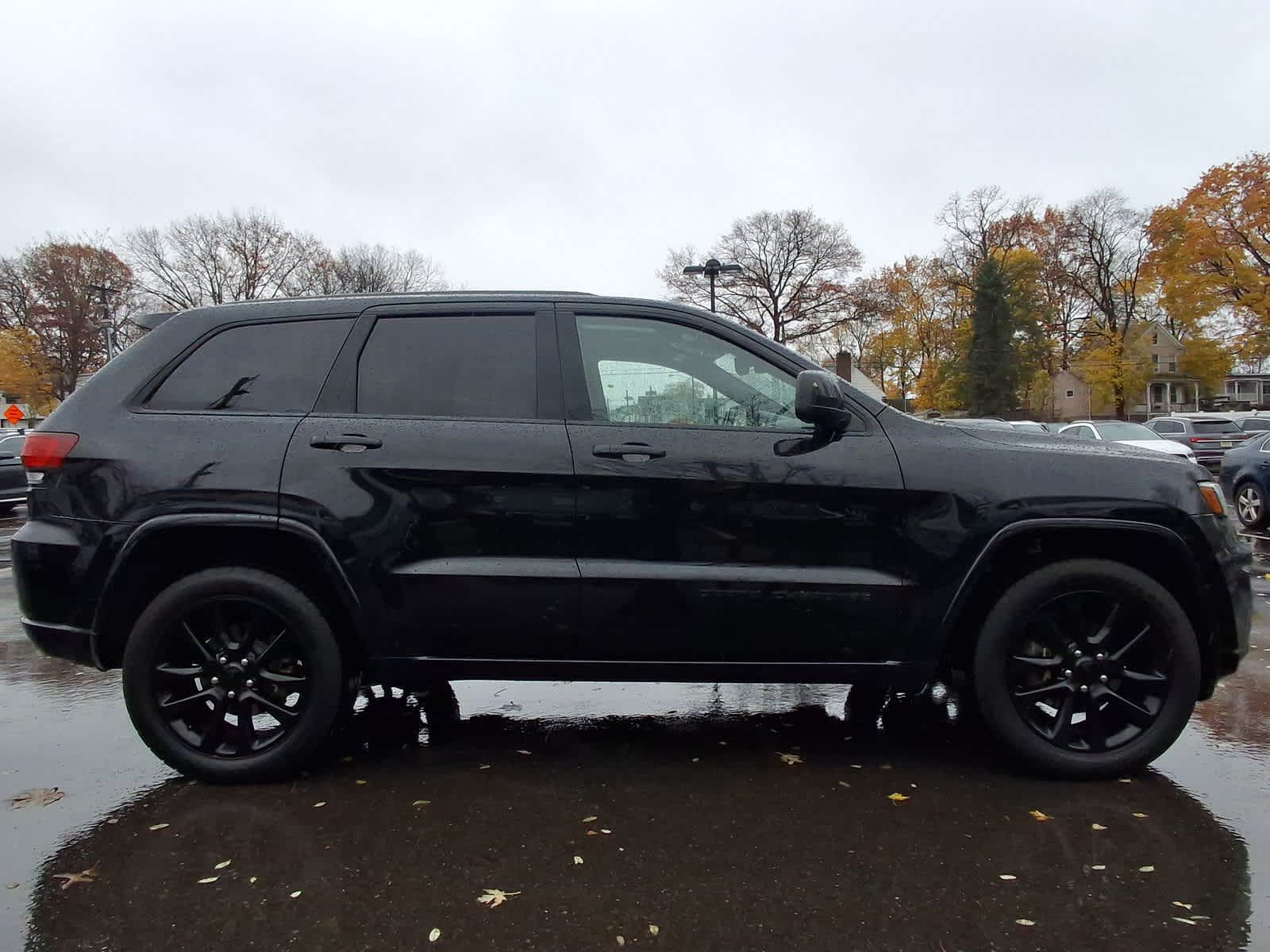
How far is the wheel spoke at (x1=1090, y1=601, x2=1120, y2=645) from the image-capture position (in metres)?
3.40

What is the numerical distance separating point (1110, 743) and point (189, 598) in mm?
3667

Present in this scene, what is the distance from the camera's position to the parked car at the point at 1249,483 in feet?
37.8

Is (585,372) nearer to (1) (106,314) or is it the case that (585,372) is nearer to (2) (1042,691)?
(2) (1042,691)

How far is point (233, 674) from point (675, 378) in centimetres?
213

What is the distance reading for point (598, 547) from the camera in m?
3.33

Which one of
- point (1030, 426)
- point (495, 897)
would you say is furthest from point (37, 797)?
point (1030, 426)

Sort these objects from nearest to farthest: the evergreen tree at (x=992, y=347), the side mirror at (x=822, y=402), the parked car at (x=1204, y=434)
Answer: the side mirror at (x=822, y=402), the parked car at (x=1204, y=434), the evergreen tree at (x=992, y=347)

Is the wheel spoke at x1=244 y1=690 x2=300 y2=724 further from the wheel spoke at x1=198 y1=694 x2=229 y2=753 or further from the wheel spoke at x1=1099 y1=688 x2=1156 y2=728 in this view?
the wheel spoke at x1=1099 y1=688 x2=1156 y2=728

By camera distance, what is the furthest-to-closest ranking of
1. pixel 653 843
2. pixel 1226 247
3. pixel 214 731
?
pixel 1226 247
pixel 214 731
pixel 653 843

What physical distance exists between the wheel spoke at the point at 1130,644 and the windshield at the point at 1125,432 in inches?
678

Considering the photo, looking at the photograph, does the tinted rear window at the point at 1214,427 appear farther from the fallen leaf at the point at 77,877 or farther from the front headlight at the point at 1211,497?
the fallen leaf at the point at 77,877

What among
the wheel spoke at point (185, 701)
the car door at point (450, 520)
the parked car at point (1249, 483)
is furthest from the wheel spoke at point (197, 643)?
the parked car at point (1249, 483)

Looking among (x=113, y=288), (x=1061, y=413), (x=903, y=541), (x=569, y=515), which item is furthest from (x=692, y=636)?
(x=1061, y=413)

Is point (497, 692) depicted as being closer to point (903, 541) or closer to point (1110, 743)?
point (903, 541)
